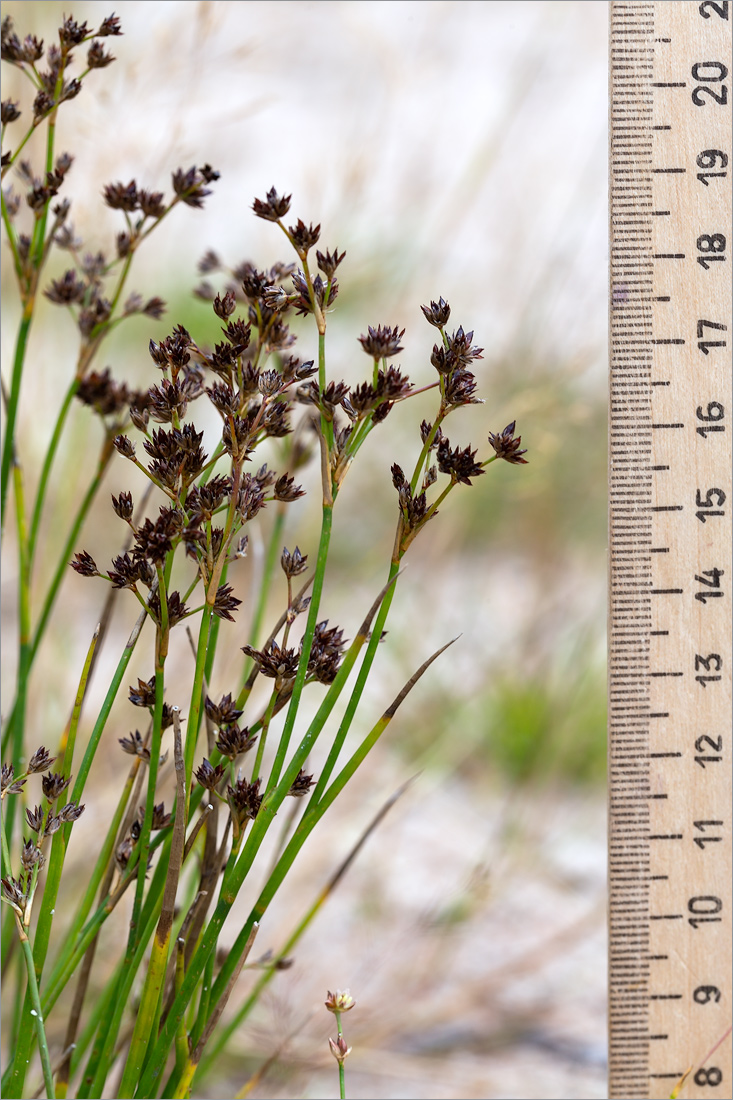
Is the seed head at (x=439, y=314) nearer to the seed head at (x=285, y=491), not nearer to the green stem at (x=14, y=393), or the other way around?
the seed head at (x=285, y=491)

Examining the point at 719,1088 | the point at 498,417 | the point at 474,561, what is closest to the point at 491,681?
the point at 474,561

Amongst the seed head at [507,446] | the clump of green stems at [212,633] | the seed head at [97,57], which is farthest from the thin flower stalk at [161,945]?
the seed head at [97,57]

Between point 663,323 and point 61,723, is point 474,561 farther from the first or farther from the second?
point 663,323

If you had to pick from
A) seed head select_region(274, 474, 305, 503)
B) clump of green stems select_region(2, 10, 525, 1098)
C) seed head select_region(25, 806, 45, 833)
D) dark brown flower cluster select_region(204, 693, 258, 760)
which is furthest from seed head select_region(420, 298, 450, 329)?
seed head select_region(25, 806, 45, 833)

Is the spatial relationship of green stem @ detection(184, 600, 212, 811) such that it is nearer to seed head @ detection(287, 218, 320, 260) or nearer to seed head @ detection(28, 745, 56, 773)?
seed head @ detection(28, 745, 56, 773)

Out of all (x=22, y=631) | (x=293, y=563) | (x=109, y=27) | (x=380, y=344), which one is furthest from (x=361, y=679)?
(x=109, y=27)

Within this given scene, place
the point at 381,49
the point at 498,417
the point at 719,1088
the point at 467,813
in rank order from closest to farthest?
the point at 719,1088 → the point at 498,417 → the point at 381,49 → the point at 467,813
